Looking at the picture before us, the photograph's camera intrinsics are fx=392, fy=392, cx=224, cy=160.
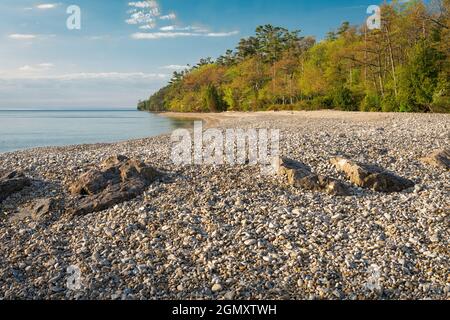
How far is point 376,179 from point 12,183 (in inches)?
370

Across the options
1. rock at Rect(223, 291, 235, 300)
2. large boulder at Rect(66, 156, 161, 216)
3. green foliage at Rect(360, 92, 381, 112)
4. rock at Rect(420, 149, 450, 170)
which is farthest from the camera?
green foliage at Rect(360, 92, 381, 112)

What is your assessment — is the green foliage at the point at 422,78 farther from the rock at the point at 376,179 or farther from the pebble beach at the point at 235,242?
the rock at the point at 376,179

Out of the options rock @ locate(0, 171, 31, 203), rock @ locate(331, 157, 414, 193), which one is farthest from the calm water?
rock @ locate(331, 157, 414, 193)

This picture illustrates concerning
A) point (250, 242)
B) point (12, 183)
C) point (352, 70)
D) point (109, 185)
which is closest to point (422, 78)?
point (352, 70)

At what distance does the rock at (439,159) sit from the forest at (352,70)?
69.7 feet

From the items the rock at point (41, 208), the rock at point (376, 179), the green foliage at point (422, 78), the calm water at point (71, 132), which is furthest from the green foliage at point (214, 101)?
the rock at point (41, 208)

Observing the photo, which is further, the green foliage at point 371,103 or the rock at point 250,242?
the green foliage at point 371,103

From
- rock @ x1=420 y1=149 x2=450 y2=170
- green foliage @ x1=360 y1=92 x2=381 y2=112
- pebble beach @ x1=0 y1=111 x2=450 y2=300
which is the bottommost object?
pebble beach @ x1=0 y1=111 x2=450 y2=300

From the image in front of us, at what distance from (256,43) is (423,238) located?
80782 mm

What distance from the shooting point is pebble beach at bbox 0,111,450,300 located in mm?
5895

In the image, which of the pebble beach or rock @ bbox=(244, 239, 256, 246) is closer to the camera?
the pebble beach

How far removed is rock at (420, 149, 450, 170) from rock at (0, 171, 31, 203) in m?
11.5

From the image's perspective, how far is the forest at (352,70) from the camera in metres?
32.3

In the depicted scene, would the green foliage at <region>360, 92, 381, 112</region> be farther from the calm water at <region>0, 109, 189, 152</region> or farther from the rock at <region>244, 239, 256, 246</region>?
the rock at <region>244, 239, 256, 246</region>
